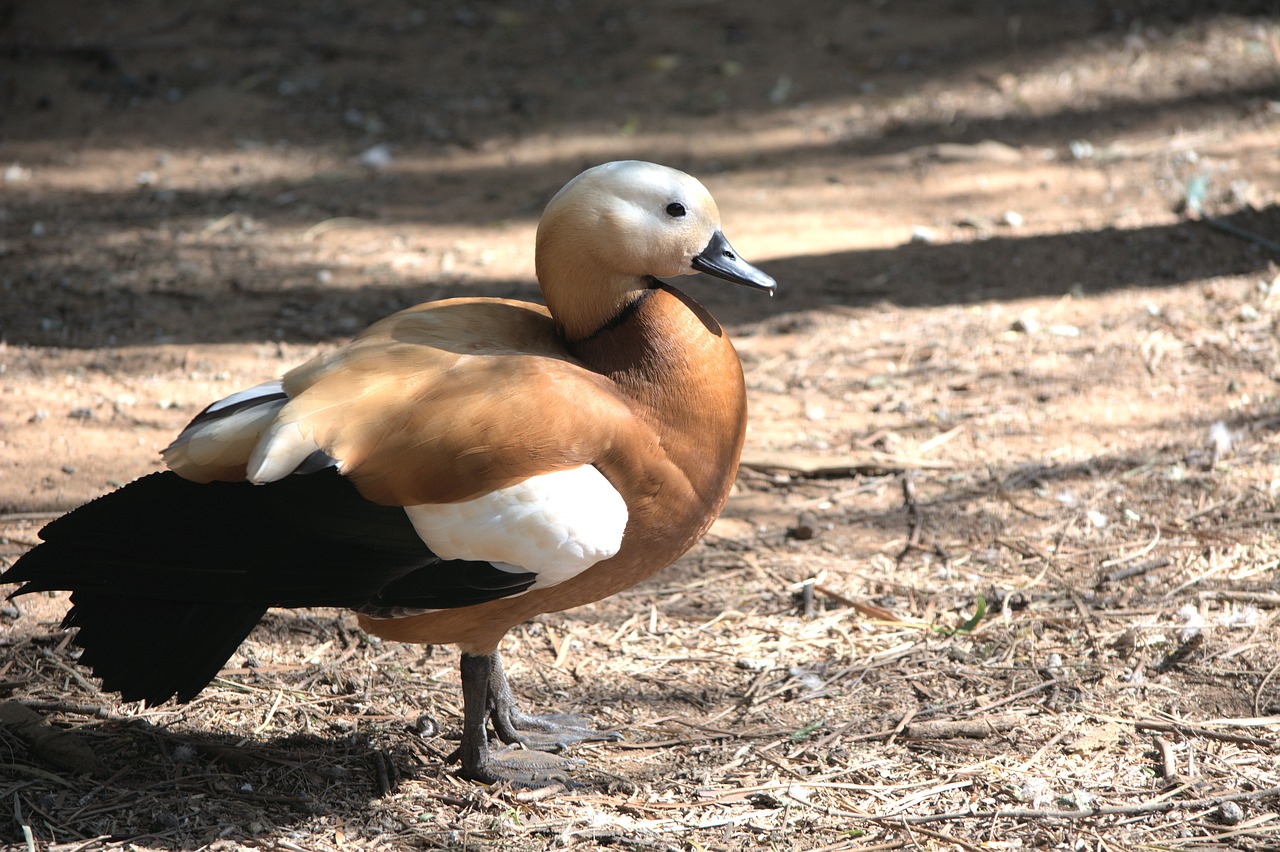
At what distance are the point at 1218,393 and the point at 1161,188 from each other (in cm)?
196

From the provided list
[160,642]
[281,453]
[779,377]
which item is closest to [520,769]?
[160,642]

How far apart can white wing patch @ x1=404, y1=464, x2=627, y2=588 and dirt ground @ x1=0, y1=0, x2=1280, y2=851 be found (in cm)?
71

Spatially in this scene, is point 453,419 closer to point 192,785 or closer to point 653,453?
point 653,453

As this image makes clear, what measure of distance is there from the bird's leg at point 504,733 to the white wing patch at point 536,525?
0.45m

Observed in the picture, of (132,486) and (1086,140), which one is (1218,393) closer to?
(1086,140)

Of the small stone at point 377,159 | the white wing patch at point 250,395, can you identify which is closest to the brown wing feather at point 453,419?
the white wing patch at point 250,395

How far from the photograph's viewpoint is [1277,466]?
4.01m

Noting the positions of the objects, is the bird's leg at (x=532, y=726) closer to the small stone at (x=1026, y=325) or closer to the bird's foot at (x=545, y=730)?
the bird's foot at (x=545, y=730)

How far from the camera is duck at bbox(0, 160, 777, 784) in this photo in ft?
8.43

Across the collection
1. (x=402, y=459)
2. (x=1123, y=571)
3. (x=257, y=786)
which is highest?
(x=402, y=459)

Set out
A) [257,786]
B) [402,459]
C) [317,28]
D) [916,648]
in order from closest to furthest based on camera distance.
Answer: [402,459]
[257,786]
[916,648]
[317,28]

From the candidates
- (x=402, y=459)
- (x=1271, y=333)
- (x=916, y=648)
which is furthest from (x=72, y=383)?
(x=1271, y=333)

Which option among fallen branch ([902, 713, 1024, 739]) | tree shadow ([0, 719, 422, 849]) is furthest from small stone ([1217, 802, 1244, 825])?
tree shadow ([0, 719, 422, 849])

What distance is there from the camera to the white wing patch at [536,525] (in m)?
2.54
